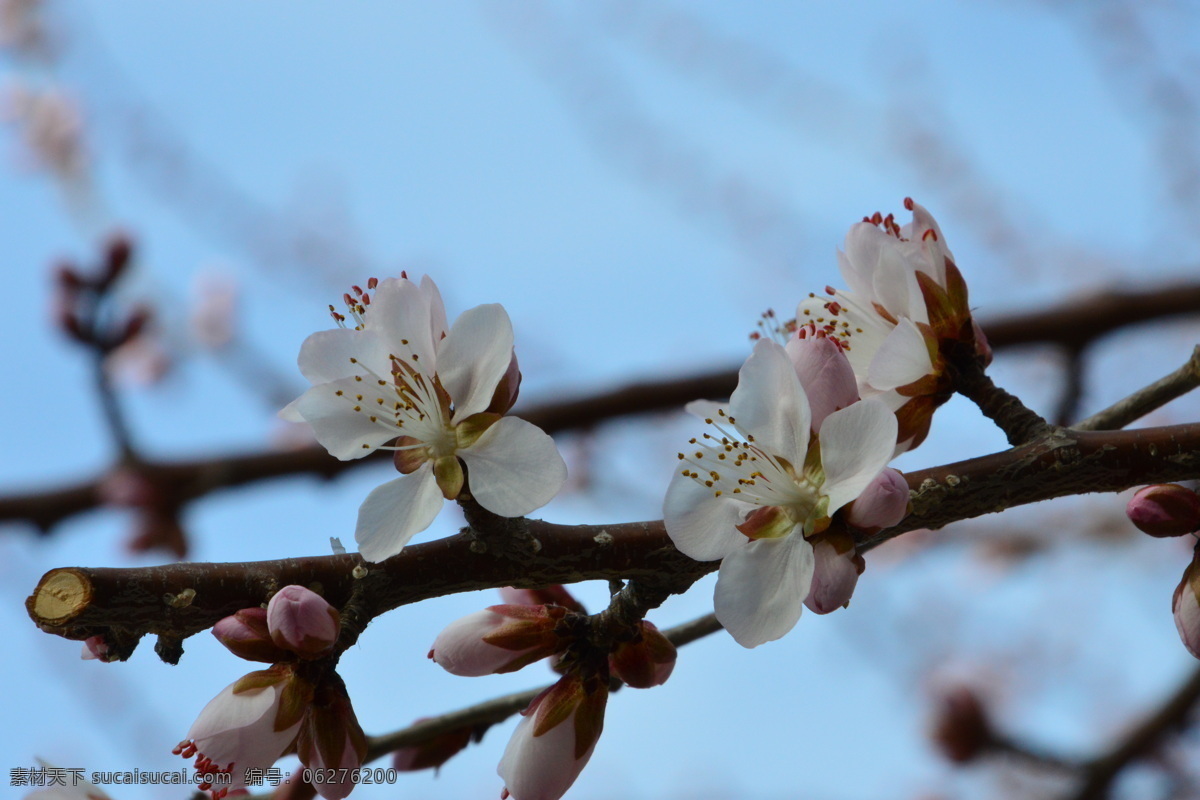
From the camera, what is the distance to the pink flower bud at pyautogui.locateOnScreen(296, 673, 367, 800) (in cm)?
89

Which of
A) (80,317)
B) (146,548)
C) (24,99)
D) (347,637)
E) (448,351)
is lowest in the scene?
(347,637)

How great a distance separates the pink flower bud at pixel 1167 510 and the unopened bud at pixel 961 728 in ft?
6.79

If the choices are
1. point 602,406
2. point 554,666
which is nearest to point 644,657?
point 554,666

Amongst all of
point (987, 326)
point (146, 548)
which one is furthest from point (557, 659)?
point (146, 548)

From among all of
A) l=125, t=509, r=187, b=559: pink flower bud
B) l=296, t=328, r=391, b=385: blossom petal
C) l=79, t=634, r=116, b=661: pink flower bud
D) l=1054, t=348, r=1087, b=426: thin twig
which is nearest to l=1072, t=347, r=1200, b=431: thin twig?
l=296, t=328, r=391, b=385: blossom petal

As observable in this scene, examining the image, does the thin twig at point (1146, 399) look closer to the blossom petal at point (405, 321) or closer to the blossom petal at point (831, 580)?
the blossom petal at point (831, 580)

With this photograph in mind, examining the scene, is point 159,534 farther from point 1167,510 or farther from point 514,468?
point 1167,510

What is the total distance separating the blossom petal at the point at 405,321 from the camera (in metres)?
0.96

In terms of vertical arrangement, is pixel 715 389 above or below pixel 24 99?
below

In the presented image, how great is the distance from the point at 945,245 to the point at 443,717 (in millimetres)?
753

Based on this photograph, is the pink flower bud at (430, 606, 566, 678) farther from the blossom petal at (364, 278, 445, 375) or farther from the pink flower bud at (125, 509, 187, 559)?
the pink flower bud at (125, 509, 187, 559)

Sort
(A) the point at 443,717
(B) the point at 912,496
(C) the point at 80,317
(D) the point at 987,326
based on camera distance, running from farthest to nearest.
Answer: (C) the point at 80,317 → (D) the point at 987,326 → (A) the point at 443,717 → (B) the point at 912,496

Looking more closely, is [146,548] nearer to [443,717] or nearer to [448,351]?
[443,717]

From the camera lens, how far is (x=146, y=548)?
284 centimetres
